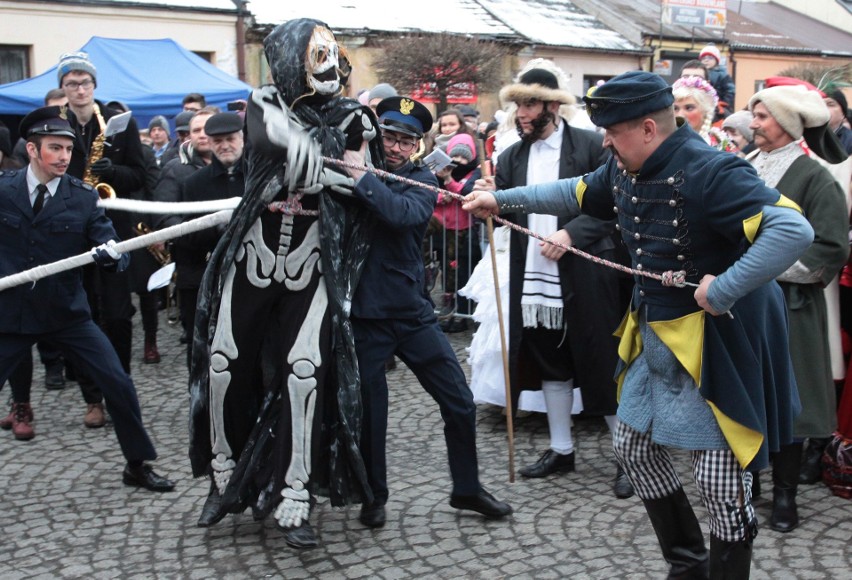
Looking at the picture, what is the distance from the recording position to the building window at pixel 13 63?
641 inches

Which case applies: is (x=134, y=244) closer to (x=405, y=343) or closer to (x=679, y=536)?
(x=405, y=343)

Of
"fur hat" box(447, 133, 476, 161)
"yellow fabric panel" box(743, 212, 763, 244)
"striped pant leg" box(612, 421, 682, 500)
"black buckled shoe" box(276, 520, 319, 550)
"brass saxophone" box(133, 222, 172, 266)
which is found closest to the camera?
"yellow fabric panel" box(743, 212, 763, 244)

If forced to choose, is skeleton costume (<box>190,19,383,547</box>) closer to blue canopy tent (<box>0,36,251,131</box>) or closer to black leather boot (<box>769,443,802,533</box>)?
black leather boot (<box>769,443,802,533</box>)

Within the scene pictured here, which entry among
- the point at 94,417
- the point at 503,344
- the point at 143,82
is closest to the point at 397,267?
the point at 503,344

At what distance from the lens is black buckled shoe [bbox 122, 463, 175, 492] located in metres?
4.99

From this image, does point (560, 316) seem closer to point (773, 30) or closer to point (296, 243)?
point (296, 243)

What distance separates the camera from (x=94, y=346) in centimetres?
502

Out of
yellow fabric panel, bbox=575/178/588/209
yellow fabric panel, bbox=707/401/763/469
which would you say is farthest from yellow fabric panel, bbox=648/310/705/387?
yellow fabric panel, bbox=575/178/588/209

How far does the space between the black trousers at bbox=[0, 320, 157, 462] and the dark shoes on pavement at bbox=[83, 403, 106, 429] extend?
127cm

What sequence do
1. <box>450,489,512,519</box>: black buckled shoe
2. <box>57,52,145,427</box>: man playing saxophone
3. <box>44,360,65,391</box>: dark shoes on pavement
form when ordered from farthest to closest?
<box>44,360,65,391</box>: dark shoes on pavement
<box>57,52,145,427</box>: man playing saxophone
<box>450,489,512,519</box>: black buckled shoe

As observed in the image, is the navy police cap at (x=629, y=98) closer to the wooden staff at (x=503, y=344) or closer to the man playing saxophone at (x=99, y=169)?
the wooden staff at (x=503, y=344)

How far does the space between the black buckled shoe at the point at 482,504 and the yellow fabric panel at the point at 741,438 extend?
1557 mm

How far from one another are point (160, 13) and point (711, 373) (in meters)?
16.2

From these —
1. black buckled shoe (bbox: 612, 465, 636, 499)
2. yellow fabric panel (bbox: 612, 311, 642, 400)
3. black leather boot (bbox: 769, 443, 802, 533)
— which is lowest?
black buckled shoe (bbox: 612, 465, 636, 499)
